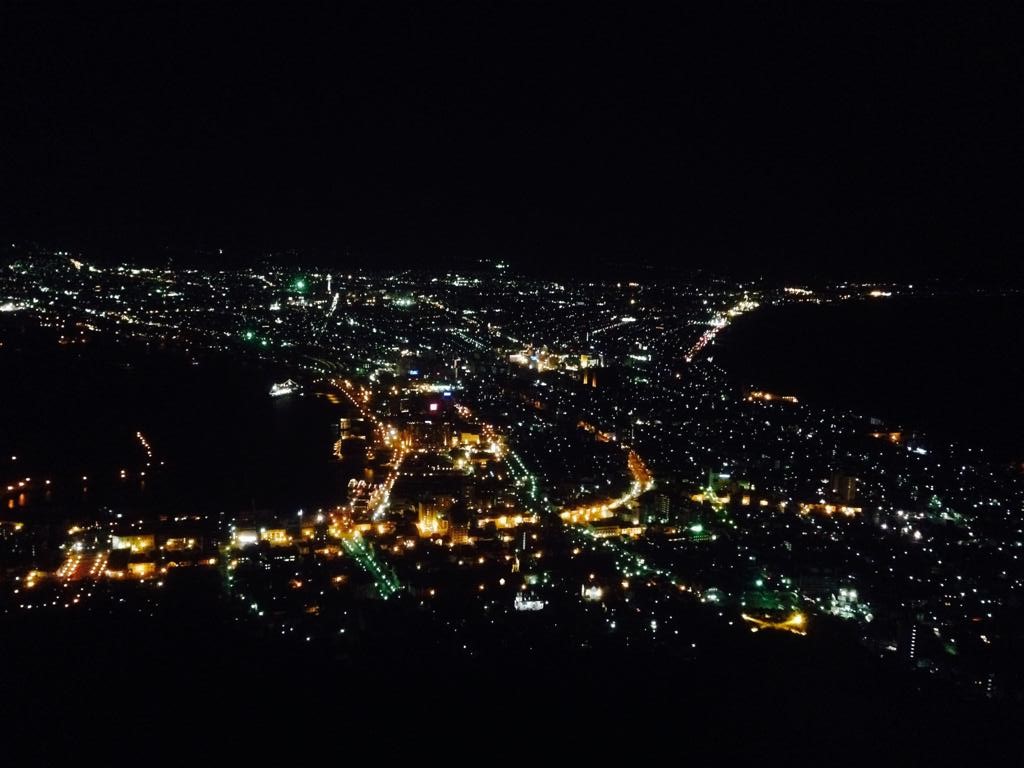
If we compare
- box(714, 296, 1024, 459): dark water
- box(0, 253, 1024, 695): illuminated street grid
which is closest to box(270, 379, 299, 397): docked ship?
box(0, 253, 1024, 695): illuminated street grid

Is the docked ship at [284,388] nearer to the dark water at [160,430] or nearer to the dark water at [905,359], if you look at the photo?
the dark water at [160,430]

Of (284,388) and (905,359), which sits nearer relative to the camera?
(284,388)

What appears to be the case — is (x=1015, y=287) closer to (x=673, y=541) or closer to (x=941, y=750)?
(x=673, y=541)

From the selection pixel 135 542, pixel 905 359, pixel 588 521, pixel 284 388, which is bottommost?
pixel 284 388

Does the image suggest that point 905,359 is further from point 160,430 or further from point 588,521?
point 160,430

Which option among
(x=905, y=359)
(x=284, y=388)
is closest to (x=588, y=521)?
(x=284, y=388)

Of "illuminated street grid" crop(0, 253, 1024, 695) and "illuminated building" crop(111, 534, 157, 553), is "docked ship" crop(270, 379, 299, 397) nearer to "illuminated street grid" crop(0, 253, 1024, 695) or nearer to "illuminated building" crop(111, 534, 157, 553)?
"illuminated street grid" crop(0, 253, 1024, 695)

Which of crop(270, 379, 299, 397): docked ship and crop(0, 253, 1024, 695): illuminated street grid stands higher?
crop(0, 253, 1024, 695): illuminated street grid
